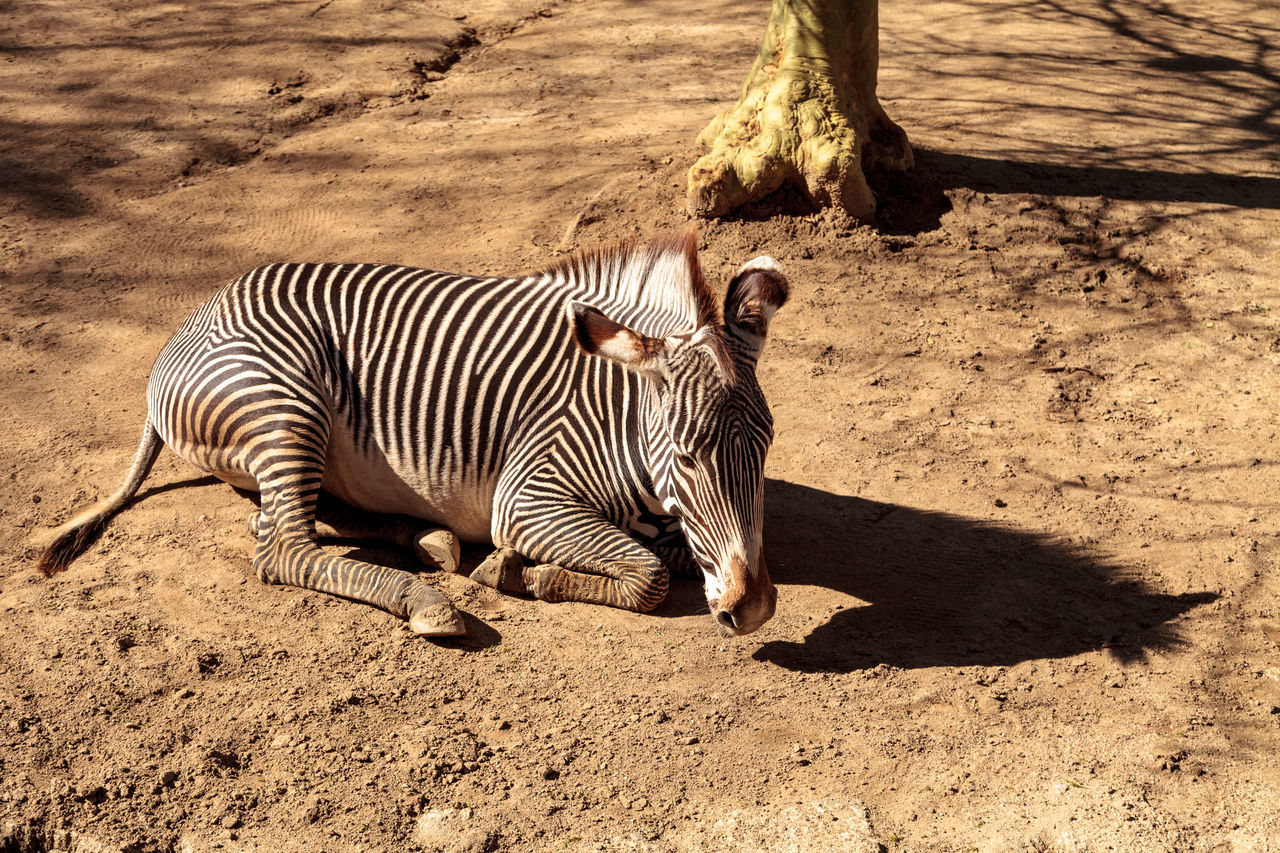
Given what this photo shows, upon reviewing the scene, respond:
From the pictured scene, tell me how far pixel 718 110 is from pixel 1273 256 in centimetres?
438

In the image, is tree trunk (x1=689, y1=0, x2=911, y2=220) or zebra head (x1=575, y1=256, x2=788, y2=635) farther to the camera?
tree trunk (x1=689, y1=0, x2=911, y2=220)

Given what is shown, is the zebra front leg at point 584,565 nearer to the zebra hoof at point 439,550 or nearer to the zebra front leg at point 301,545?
the zebra hoof at point 439,550

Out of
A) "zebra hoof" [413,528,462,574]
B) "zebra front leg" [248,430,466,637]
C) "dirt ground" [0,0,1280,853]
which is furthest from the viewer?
"zebra hoof" [413,528,462,574]

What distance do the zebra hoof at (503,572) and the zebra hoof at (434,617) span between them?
0.31 m

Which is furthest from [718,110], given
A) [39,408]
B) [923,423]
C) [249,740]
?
[249,740]

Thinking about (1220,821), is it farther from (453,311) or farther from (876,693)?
(453,311)

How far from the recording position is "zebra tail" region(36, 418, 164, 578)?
476 cm

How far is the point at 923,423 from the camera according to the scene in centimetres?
604

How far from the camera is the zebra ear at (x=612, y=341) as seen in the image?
4.20 metres

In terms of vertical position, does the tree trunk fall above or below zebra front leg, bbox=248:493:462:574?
above

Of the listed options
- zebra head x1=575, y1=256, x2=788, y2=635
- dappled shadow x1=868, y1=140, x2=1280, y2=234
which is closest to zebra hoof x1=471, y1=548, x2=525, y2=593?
zebra head x1=575, y1=256, x2=788, y2=635

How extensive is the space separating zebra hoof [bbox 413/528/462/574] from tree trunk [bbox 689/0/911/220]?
3.61 m

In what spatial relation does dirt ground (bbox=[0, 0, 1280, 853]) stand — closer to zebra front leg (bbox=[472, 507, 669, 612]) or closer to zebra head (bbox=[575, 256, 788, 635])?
zebra front leg (bbox=[472, 507, 669, 612])

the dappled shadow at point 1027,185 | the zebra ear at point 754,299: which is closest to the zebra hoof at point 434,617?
the zebra ear at point 754,299
